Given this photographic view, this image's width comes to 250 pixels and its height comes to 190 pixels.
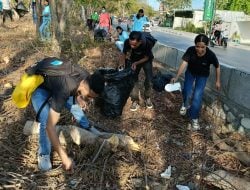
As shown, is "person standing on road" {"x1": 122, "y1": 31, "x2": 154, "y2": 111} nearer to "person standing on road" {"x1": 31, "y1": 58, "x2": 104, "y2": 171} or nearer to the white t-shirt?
"person standing on road" {"x1": 31, "y1": 58, "x2": 104, "y2": 171}

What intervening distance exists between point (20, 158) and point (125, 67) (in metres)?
2.49

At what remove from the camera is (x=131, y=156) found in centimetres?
411

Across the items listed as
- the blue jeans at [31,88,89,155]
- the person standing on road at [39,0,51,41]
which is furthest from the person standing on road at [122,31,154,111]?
the person standing on road at [39,0,51,41]

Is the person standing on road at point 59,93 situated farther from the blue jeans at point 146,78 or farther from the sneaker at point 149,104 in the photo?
the sneaker at point 149,104

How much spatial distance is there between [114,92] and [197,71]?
3.90 ft

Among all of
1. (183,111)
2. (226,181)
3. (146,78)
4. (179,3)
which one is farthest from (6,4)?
(179,3)

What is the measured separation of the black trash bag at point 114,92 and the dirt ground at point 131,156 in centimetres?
14

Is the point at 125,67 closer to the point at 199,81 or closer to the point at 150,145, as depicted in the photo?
the point at 199,81

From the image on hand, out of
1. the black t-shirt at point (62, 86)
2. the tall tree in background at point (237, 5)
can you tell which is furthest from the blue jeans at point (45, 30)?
the tall tree in background at point (237, 5)

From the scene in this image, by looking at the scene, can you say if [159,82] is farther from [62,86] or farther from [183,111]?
[62,86]

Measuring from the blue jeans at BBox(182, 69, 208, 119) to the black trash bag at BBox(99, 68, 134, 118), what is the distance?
86 cm

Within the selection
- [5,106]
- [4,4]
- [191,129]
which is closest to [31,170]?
[5,106]

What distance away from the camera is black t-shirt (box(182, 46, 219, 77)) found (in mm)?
5219

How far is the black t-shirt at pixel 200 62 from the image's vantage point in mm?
5219
